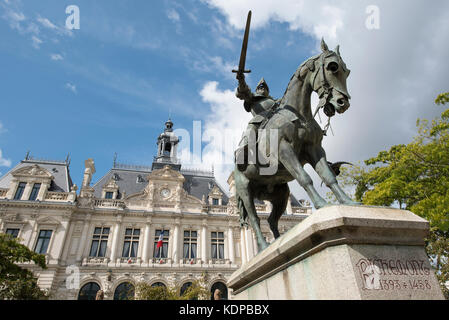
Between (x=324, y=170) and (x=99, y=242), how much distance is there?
24436mm

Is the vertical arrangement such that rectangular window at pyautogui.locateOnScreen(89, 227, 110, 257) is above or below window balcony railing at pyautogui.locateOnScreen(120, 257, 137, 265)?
above

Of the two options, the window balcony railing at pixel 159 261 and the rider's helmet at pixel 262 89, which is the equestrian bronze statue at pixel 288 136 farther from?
the window balcony railing at pixel 159 261

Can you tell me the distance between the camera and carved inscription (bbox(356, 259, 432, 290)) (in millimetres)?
1908

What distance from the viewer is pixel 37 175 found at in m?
24.9

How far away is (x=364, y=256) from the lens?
6.50ft

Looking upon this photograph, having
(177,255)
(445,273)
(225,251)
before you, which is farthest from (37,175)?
(445,273)

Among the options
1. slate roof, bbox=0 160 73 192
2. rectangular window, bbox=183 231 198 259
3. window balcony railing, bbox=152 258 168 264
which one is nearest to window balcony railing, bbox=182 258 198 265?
rectangular window, bbox=183 231 198 259

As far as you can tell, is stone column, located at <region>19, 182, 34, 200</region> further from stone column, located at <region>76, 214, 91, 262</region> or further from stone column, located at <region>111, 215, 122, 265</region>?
stone column, located at <region>111, 215, 122, 265</region>

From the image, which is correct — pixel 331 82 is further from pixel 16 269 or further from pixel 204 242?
pixel 204 242

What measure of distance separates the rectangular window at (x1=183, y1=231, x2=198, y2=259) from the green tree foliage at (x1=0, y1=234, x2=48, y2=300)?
36.7ft

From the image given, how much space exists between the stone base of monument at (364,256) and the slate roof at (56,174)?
95.2 feet

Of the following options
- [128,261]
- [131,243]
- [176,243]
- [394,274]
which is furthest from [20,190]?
[394,274]

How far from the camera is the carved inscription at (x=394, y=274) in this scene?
1.91 meters

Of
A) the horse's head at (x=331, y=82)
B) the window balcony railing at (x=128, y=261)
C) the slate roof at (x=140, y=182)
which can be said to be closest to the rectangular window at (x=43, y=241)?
the slate roof at (x=140, y=182)
